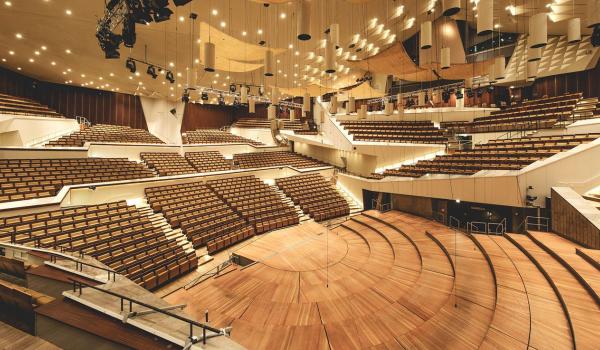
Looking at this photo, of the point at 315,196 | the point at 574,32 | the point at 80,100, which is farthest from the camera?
the point at 80,100

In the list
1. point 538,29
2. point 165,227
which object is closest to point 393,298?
point 538,29

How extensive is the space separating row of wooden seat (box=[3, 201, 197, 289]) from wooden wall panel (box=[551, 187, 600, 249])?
22.4 feet

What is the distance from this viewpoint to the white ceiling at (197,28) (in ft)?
20.5

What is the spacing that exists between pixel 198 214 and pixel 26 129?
701 cm

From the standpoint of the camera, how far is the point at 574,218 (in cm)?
439

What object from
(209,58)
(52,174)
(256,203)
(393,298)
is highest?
(209,58)

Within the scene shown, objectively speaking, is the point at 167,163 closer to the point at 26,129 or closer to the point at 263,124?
the point at 26,129

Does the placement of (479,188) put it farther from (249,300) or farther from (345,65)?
(345,65)

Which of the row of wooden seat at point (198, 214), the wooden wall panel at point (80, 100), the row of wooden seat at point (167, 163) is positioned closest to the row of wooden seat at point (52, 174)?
the row of wooden seat at point (167, 163)

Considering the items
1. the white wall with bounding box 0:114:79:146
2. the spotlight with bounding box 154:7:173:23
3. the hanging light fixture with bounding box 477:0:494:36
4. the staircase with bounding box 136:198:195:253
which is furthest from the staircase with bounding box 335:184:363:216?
the white wall with bounding box 0:114:79:146

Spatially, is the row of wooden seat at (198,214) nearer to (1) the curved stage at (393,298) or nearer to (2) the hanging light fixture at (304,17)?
(1) the curved stage at (393,298)

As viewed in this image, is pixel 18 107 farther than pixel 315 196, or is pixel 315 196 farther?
pixel 315 196

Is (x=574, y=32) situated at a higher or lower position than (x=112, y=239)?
higher

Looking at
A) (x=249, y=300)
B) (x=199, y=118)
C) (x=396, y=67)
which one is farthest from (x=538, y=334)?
(x=199, y=118)
